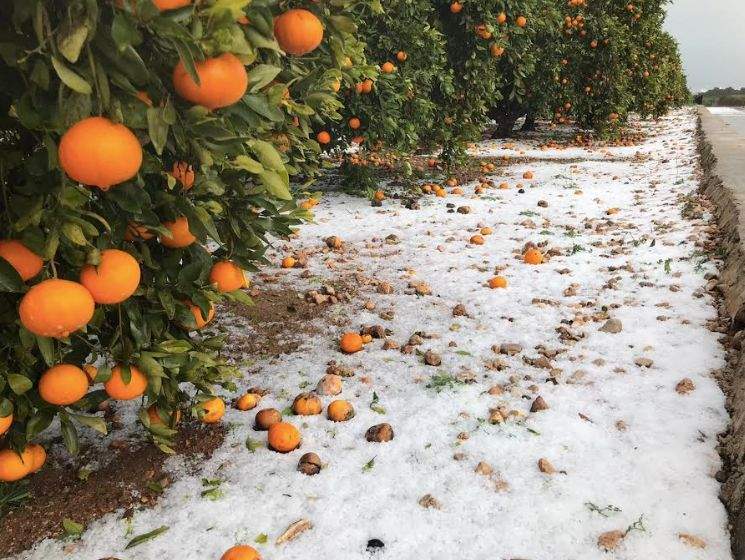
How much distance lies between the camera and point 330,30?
2158 millimetres

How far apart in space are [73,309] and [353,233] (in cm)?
461

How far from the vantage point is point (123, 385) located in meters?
1.97

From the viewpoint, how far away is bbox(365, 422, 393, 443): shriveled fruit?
2.62 meters

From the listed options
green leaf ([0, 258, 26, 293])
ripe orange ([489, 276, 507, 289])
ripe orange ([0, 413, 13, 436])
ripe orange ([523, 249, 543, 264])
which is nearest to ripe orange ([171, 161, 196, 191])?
green leaf ([0, 258, 26, 293])

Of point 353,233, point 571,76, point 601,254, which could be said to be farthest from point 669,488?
point 571,76

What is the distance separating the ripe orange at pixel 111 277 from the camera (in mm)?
1639

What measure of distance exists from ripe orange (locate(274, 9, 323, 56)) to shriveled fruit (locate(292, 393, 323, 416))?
1729 mm

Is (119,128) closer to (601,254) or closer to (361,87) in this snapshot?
(601,254)

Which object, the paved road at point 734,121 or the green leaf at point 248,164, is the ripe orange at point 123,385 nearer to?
the green leaf at point 248,164

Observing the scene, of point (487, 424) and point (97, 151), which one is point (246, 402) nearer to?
point (487, 424)

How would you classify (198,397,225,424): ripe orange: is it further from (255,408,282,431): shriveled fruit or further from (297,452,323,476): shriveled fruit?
(297,452,323,476): shriveled fruit

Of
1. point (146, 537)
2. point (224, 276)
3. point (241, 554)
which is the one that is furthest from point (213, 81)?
point (146, 537)

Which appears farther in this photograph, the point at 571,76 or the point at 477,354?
the point at 571,76

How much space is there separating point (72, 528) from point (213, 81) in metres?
1.78
